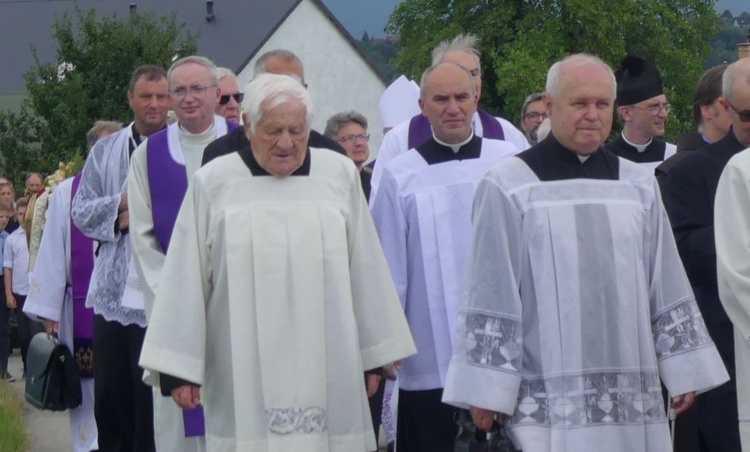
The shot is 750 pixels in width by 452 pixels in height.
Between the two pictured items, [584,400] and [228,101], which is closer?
[584,400]

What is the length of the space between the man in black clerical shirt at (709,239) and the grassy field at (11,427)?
4896 millimetres

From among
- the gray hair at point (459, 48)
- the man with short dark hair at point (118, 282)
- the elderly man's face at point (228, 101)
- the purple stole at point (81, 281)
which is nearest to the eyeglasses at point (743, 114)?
the gray hair at point (459, 48)

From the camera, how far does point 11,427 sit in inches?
412

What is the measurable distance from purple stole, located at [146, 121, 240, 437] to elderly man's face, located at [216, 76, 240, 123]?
1253 mm

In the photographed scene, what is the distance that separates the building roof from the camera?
6144 cm

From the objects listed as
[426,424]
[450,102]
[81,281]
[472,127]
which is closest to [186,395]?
[426,424]

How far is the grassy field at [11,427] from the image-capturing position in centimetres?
979

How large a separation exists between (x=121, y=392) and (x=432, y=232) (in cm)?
220

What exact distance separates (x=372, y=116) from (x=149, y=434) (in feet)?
164

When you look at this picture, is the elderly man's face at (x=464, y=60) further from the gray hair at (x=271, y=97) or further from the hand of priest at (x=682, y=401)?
the hand of priest at (x=682, y=401)

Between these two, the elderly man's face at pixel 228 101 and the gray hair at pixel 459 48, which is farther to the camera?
the elderly man's face at pixel 228 101

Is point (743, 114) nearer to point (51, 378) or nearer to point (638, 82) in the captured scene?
point (638, 82)

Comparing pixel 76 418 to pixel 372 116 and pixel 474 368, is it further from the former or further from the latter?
pixel 372 116

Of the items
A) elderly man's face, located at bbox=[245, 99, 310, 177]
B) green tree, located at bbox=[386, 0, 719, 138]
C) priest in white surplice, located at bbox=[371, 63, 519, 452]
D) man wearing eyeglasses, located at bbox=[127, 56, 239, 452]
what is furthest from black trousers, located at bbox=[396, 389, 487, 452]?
green tree, located at bbox=[386, 0, 719, 138]
